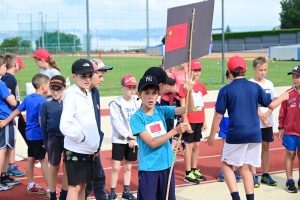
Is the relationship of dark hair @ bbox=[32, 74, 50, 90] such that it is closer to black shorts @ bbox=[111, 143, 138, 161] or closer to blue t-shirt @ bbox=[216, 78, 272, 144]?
black shorts @ bbox=[111, 143, 138, 161]

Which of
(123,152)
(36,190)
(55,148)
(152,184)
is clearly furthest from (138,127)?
(36,190)

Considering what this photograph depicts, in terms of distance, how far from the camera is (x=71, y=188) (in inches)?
204

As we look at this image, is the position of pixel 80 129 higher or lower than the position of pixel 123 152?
higher

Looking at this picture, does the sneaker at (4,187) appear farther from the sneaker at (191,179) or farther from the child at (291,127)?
the child at (291,127)

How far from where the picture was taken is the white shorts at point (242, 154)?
228 inches

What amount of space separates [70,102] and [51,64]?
2.87m

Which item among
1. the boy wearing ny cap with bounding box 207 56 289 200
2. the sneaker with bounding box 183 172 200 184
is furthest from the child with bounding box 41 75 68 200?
the sneaker with bounding box 183 172 200 184

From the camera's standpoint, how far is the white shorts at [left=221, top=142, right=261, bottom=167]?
19.0 feet

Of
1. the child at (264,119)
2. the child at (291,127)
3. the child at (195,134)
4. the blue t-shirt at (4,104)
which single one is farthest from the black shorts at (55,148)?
the child at (291,127)

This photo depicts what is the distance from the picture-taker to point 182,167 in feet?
26.9

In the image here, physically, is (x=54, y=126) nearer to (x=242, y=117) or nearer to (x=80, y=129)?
(x=80, y=129)

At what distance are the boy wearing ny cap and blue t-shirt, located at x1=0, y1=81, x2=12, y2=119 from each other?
119 inches

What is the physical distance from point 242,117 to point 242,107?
12cm

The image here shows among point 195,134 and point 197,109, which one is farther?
point 195,134
